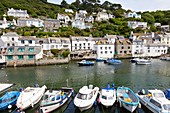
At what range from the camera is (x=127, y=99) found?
19609 mm

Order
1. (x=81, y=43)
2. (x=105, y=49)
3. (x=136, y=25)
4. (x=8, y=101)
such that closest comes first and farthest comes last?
1. (x=8, y=101)
2. (x=105, y=49)
3. (x=81, y=43)
4. (x=136, y=25)

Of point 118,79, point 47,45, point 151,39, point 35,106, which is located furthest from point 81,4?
point 35,106

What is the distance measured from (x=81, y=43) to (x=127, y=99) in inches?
1930

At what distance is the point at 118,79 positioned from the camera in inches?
1271

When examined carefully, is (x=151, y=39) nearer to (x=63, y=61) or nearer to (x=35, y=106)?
(x=63, y=61)

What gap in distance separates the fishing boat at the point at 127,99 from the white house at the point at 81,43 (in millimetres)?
44786

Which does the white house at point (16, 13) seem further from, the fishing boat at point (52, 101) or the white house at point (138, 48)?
the fishing boat at point (52, 101)

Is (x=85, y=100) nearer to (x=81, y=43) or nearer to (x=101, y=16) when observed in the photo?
(x=81, y=43)

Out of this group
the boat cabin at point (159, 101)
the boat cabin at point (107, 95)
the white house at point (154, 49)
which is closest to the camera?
the boat cabin at point (159, 101)

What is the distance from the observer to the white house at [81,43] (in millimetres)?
65875

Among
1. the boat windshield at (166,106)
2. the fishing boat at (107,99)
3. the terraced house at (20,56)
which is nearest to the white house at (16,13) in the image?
the terraced house at (20,56)

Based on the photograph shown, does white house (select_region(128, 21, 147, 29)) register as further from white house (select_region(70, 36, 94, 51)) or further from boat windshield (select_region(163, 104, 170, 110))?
boat windshield (select_region(163, 104, 170, 110))

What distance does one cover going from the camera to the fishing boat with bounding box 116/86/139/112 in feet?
58.8

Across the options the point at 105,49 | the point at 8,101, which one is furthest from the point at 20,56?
the point at 105,49
